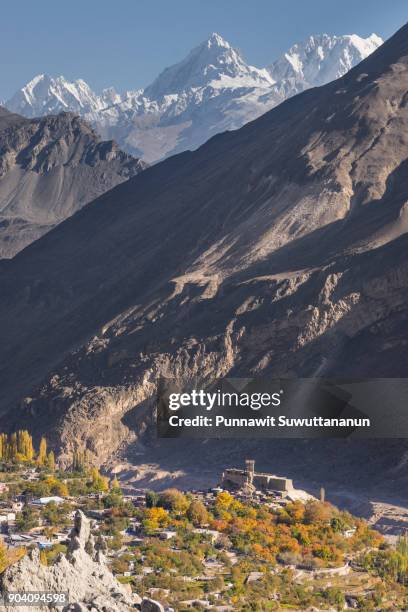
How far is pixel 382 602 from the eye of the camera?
133 feet

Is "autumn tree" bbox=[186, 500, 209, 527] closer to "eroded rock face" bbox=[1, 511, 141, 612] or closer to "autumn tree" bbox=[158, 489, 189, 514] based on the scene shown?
"autumn tree" bbox=[158, 489, 189, 514]

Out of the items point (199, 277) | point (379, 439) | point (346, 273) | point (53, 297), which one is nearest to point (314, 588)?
point (379, 439)

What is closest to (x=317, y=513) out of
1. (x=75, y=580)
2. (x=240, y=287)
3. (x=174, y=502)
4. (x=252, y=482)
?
(x=174, y=502)

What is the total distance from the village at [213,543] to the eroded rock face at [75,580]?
405 centimetres

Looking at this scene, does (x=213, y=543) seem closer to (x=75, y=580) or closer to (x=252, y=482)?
(x=75, y=580)

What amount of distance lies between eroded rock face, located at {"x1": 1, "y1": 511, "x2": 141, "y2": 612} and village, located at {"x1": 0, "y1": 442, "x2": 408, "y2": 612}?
13.3 feet

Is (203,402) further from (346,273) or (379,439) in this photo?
(346,273)

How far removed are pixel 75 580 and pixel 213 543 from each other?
1758cm

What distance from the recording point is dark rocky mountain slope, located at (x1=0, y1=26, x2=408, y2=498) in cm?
9275

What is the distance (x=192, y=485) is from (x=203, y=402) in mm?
11552

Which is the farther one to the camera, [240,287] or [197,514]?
[240,287]

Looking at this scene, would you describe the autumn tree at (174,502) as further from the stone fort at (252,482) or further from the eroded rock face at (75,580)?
A: the eroded rock face at (75,580)

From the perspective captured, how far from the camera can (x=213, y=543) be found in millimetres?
46844

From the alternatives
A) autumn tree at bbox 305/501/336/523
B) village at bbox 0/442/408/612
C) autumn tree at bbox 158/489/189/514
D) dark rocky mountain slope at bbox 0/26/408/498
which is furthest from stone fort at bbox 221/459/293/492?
dark rocky mountain slope at bbox 0/26/408/498
